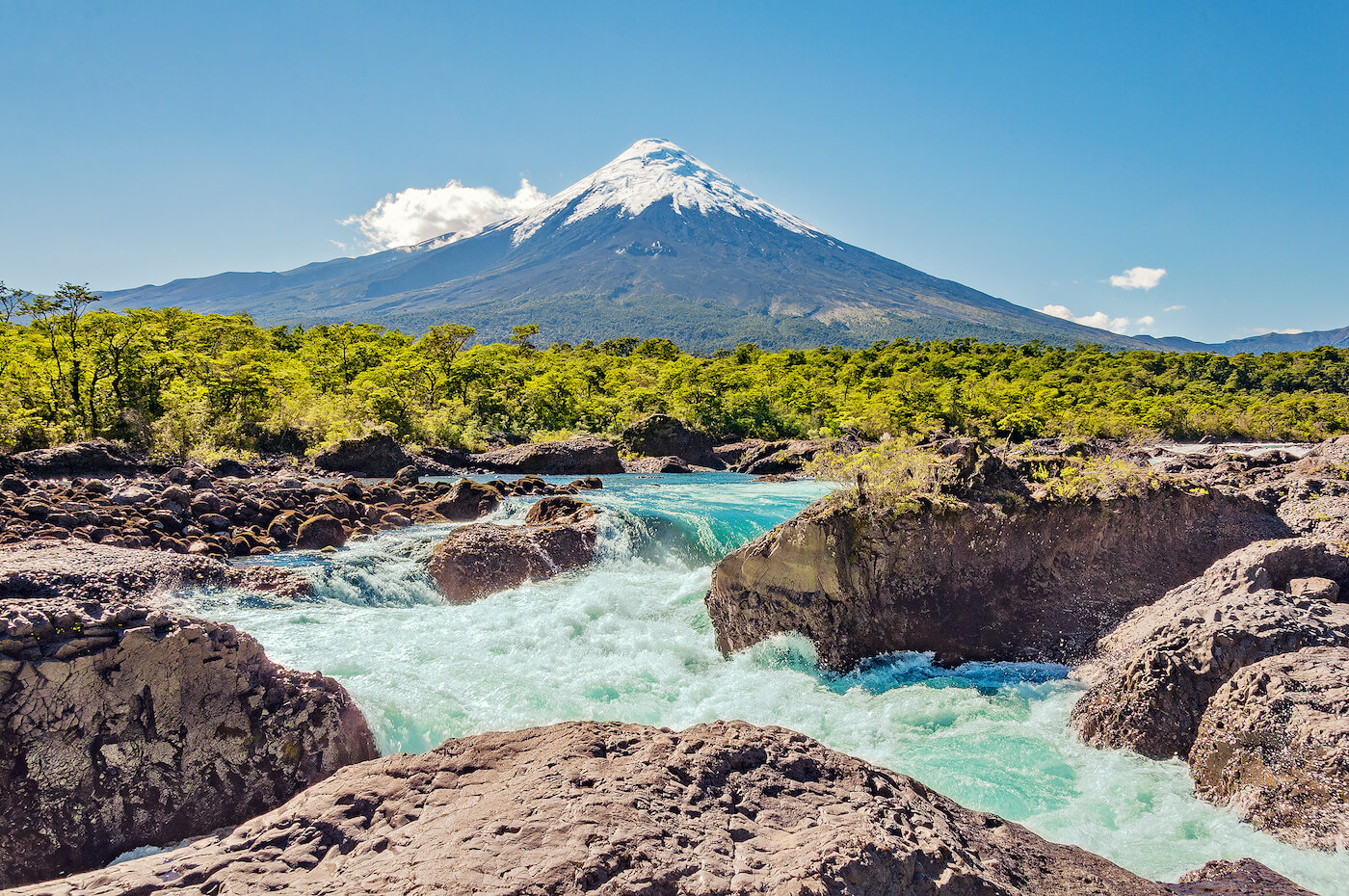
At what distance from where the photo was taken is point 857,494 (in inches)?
308

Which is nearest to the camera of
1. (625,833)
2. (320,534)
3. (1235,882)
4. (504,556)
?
(625,833)

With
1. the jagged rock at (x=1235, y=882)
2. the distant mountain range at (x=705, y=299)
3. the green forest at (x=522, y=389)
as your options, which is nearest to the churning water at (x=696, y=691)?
the jagged rock at (x=1235, y=882)

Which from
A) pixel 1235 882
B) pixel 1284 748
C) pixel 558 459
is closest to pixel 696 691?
pixel 1235 882

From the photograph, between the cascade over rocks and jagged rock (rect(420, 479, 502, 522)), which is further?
jagged rock (rect(420, 479, 502, 522))

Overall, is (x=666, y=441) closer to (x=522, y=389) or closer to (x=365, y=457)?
(x=522, y=389)

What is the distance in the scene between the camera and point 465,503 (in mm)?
16266

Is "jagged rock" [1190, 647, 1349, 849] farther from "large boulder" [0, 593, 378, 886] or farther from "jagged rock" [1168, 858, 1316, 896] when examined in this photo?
"large boulder" [0, 593, 378, 886]

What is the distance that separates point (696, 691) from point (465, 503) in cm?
1074

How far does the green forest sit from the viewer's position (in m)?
21.1

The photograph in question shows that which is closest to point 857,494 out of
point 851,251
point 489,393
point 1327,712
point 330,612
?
point 1327,712

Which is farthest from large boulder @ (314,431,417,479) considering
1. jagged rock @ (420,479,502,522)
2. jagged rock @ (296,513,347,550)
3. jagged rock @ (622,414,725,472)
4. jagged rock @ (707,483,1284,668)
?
jagged rock @ (707,483,1284,668)

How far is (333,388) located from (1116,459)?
35.4m

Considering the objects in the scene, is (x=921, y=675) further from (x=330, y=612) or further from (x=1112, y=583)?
(x=330, y=612)

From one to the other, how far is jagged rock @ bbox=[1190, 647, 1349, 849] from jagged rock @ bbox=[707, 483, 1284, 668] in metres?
2.68
